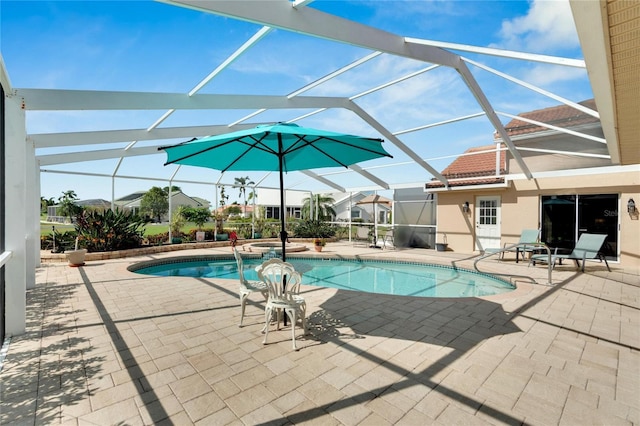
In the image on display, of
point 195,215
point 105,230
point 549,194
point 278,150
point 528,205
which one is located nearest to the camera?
point 278,150

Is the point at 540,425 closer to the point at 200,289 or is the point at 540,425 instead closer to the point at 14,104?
the point at 200,289

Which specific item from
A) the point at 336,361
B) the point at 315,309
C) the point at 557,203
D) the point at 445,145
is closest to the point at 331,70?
the point at 315,309

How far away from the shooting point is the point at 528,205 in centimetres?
1146

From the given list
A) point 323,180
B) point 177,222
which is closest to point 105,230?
point 177,222

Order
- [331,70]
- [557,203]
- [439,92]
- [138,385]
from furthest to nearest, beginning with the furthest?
[557,203]
[439,92]
[331,70]
[138,385]

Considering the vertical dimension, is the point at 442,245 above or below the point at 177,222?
below

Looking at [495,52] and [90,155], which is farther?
[90,155]

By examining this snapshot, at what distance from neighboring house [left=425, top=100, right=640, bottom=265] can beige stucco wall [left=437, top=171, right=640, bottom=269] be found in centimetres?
2

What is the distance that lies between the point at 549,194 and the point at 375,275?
7128 mm

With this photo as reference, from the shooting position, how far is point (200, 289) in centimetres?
635

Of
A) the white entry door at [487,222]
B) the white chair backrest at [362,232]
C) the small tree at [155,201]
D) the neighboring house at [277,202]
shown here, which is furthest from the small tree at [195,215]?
the small tree at [155,201]

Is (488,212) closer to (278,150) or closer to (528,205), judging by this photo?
(528,205)

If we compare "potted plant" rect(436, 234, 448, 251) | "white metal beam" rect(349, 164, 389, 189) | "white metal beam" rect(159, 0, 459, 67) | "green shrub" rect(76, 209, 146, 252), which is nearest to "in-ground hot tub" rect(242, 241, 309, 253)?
"white metal beam" rect(349, 164, 389, 189)

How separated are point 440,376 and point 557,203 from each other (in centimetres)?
1098
